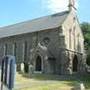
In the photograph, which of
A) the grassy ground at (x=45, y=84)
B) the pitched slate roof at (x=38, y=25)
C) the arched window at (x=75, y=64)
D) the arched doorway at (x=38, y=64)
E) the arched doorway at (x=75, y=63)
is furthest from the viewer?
the arched doorway at (x=75, y=63)

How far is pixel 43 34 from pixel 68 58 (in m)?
6.80

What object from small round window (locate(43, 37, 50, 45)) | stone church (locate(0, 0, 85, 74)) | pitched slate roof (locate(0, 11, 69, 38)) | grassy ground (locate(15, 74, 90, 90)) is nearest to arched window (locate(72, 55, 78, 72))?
stone church (locate(0, 0, 85, 74))

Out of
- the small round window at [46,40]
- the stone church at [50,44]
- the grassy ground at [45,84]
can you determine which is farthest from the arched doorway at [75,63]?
the grassy ground at [45,84]

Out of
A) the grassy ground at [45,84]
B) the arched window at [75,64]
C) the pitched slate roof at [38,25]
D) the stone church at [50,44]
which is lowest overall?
the grassy ground at [45,84]

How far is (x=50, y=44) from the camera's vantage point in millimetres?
43562

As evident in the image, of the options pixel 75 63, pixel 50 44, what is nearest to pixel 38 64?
pixel 50 44

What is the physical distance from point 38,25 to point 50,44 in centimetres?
654

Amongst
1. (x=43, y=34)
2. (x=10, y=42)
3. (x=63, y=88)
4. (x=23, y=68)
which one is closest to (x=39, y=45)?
(x=43, y=34)

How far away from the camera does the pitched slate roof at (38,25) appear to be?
147 feet

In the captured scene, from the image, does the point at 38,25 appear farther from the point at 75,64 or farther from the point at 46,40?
the point at 75,64

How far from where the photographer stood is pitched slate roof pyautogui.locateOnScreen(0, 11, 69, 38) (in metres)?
44.8

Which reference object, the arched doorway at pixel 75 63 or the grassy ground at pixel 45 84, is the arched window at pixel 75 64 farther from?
the grassy ground at pixel 45 84

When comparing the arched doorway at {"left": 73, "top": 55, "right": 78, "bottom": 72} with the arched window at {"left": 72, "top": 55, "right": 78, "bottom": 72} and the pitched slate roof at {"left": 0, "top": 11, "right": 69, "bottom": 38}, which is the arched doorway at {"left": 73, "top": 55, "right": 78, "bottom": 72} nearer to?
the arched window at {"left": 72, "top": 55, "right": 78, "bottom": 72}

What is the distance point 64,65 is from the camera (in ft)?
136
